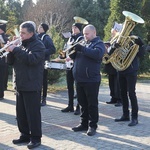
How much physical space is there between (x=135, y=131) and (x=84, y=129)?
0.97m

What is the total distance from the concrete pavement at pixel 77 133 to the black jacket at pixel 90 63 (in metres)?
1.04

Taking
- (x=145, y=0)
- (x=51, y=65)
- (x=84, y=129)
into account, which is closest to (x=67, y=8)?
(x=145, y=0)

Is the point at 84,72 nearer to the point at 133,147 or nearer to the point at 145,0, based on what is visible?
the point at 133,147

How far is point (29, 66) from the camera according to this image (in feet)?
16.3

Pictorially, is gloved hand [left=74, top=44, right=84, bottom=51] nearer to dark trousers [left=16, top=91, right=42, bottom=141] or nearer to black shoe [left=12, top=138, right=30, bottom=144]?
dark trousers [left=16, top=91, right=42, bottom=141]

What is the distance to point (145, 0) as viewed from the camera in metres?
21.2

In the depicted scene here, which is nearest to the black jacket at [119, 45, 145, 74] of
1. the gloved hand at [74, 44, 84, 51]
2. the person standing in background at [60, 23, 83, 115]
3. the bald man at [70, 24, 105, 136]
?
the bald man at [70, 24, 105, 136]

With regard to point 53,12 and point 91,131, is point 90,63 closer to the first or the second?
point 91,131

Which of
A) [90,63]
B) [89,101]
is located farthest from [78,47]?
[89,101]

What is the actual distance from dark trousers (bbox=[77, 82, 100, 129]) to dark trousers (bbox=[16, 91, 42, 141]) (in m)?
1.04

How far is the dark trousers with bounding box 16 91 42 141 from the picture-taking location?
511 centimetres

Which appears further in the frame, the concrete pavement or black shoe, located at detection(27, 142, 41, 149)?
the concrete pavement

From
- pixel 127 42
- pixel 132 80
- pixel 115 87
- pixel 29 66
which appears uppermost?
pixel 127 42

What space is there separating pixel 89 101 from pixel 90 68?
0.61 metres
